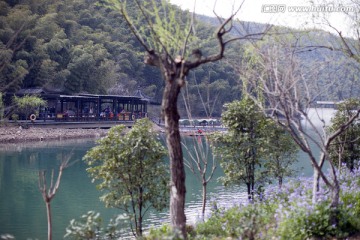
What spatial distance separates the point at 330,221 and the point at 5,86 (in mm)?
29763

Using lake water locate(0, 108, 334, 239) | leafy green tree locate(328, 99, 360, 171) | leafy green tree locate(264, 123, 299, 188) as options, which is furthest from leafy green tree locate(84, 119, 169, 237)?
leafy green tree locate(328, 99, 360, 171)

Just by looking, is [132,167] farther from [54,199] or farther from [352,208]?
[54,199]

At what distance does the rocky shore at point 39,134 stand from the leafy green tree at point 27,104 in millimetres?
1563

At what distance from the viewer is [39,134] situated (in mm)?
30031

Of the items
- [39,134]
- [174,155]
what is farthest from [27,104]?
[174,155]

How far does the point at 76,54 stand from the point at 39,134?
10798 mm

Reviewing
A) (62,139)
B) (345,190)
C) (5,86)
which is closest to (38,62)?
(5,86)

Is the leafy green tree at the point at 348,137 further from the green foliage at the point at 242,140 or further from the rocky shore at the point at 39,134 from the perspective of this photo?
the rocky shore at the point at 39,134

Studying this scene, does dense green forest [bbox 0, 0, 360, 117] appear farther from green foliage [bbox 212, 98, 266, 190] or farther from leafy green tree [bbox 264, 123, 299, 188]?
green foliage [bbox 212, 98, 266, 190]

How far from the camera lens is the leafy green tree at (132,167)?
691cm

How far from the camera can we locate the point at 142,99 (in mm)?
39781

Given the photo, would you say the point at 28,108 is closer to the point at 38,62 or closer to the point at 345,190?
the point at 38,62

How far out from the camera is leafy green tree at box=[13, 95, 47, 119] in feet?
101

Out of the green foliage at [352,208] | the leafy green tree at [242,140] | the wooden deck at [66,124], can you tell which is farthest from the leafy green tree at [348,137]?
the wooden deck at [66,124]
